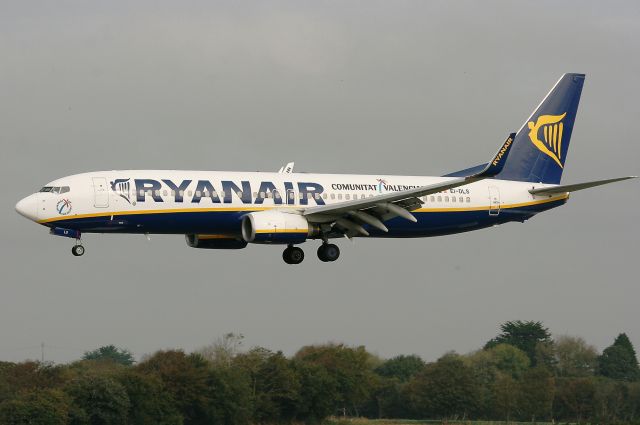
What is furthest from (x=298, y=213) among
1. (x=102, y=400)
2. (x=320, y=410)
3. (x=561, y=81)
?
(x=320, y=410)

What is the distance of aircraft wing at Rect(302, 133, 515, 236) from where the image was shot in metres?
61.4

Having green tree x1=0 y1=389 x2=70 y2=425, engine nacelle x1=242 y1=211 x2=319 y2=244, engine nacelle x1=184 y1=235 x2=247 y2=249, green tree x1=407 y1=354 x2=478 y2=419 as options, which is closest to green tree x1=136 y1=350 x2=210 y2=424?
green tree x1=0 y1=389 x2=70 y2=425

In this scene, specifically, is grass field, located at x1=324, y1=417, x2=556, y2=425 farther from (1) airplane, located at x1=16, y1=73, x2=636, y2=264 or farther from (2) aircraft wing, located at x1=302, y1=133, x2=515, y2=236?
(2) aircraft wing, located at x1=302, y1=133, x2=515, y2=236

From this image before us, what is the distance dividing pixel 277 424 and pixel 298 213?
146ft

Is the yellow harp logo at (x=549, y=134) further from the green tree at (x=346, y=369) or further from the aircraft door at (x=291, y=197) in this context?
the green tree at (x=346, y=369)

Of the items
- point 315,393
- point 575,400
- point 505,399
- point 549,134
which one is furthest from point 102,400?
point 549,134

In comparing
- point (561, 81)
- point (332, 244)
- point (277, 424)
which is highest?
point (561, 81)

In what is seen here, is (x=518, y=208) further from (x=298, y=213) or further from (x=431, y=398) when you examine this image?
(x=431, y=398)

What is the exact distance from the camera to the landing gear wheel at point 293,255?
6725 cm

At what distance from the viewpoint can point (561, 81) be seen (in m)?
76.5

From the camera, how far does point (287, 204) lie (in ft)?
211

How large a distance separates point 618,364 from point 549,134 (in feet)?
180

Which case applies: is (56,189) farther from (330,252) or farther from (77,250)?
(330,252)

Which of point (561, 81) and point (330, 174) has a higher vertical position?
point (561, 81)
